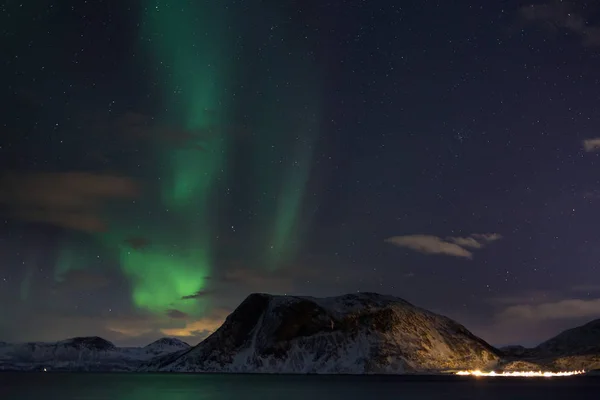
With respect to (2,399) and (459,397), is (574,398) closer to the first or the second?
(459,397)

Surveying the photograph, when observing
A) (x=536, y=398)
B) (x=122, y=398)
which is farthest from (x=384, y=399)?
(x=122, y=398)

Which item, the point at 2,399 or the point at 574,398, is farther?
the point at 574,398

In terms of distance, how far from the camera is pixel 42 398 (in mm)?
182125

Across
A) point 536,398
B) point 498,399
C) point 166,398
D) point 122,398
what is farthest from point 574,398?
point 122,398

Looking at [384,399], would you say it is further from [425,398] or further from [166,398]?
[166,398]

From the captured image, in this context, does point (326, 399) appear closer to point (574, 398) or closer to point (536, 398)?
point (536, 398)

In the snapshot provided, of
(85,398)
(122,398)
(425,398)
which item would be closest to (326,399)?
(425,398)

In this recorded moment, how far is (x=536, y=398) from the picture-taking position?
613 ft

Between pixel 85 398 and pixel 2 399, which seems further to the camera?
pixel 85 398

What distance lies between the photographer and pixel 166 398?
187875 millimetres

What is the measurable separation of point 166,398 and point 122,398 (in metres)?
12.2

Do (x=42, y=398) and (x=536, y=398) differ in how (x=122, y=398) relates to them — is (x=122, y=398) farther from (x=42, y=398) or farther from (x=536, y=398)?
(x=536, y=398)

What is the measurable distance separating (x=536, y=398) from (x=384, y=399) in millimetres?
43919

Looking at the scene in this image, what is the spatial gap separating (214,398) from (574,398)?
10301 centimetres
